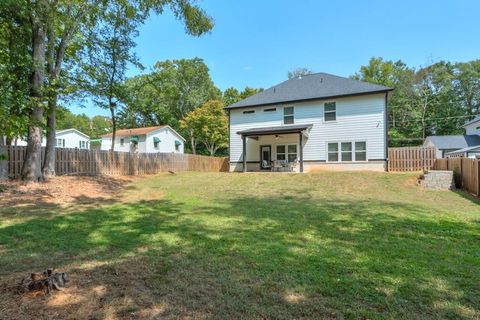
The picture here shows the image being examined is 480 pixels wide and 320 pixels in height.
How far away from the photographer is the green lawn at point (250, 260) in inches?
103

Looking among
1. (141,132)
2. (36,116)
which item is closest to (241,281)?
(36,116)

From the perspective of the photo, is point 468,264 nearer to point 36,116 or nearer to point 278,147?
point 36,116

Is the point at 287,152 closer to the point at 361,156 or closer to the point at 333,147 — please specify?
the point at 333,147

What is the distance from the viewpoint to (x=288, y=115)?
2078cm

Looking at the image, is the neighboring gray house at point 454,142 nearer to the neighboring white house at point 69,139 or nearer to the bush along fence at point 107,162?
the bush along fence at point 107,162

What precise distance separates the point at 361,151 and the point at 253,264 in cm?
1675

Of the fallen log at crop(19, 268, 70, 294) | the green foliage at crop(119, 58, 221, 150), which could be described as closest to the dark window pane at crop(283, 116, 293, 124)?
the fallen log at crop(19, 268, 70, 294)

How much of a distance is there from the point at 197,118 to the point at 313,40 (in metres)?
16.6

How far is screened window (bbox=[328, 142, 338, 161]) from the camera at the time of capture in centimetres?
1916

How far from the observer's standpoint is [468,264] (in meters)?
3.65

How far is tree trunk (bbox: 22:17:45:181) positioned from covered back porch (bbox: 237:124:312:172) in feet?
Answer: 39.8

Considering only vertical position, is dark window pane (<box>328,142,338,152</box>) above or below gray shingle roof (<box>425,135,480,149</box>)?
below

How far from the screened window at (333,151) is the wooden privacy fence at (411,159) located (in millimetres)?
3110

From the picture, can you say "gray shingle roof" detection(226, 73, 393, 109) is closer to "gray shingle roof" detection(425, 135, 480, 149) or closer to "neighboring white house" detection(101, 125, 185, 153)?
"neighboring white house" detection(101, 125, 185, 153)
